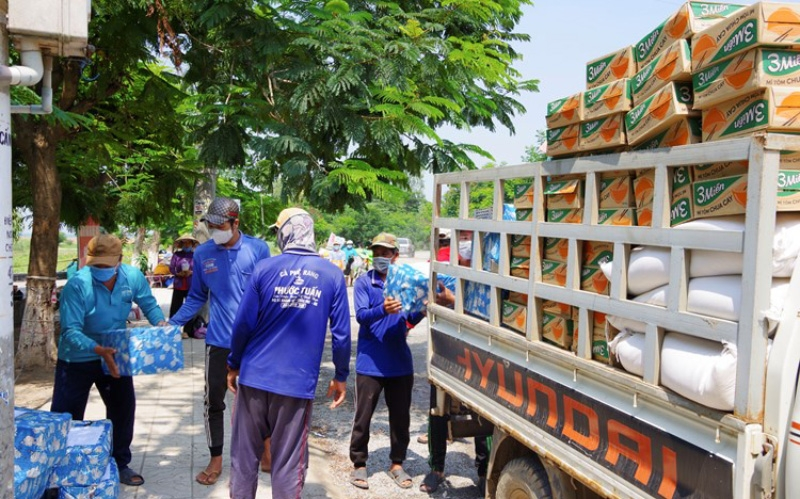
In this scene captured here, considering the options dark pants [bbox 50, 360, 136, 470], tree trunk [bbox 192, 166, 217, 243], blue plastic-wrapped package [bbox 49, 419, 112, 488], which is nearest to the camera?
blue plastic-wrapped package [bbox 49, 419, 112, 488]

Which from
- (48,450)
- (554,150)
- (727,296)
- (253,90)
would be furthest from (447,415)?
(253,90)

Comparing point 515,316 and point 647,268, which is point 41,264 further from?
point 647,268

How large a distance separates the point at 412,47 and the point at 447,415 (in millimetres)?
3668

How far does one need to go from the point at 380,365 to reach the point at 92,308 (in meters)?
2.06

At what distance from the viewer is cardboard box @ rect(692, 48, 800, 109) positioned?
8.14ft

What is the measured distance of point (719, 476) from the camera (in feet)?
7.73

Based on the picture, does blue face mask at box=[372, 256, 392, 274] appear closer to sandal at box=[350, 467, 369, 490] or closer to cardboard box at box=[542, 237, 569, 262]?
sandal at box=[350, 467, 369, 490]

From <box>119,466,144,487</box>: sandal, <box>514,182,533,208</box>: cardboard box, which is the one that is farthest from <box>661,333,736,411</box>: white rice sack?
<box>119,466,144,487</box>: sandal

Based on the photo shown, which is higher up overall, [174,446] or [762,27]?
[762,27]

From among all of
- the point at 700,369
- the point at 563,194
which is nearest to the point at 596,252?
the point at 563,194

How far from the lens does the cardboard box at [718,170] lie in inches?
99.7

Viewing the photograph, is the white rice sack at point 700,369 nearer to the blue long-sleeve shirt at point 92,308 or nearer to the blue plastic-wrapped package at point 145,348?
the blue plastic-wrapped package at point 145,348

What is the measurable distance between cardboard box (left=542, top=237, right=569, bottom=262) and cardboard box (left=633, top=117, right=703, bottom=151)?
0.60 m

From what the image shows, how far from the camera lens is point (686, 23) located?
298cm
